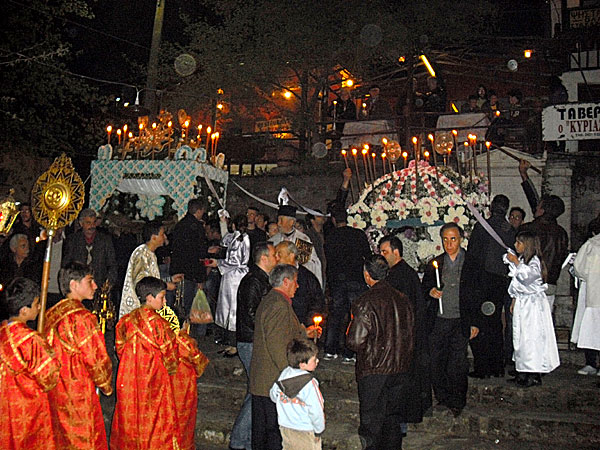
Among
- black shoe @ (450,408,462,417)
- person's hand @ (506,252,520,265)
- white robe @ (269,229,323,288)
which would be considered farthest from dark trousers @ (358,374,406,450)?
white robe @ (269,229,323,288)

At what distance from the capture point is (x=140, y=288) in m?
5.41

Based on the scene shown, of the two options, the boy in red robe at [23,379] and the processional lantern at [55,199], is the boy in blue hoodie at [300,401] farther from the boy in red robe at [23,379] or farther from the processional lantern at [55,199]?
the processional lantern at [55,199]

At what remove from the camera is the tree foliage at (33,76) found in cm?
1384

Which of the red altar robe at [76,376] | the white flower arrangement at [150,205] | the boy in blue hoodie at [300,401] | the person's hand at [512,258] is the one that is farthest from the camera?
the white flower arrangement at [150,205]

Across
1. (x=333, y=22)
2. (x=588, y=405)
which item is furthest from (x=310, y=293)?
(x=333, y=22)

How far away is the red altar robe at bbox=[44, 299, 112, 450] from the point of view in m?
4.96

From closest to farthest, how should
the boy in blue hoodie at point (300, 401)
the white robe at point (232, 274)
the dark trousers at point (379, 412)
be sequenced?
the boy in blue hoodie at point (300, 401) < the dark trousers at point (379, 412) < the white robe at point (232, 274)

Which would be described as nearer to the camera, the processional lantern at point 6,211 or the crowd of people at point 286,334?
the crowd of people at point 286,334

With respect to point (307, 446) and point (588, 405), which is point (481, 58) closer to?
point (588, 405)

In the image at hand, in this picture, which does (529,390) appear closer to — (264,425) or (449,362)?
(449,362)

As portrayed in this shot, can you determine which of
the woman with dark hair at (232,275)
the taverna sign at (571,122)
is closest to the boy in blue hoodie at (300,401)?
the woman with dark hair at (232,275)

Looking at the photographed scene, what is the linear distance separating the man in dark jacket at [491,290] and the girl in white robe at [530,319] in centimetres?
28

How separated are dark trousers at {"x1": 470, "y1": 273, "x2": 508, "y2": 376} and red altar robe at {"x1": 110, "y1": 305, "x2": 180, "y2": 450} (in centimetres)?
352

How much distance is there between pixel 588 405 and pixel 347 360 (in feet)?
9.13
